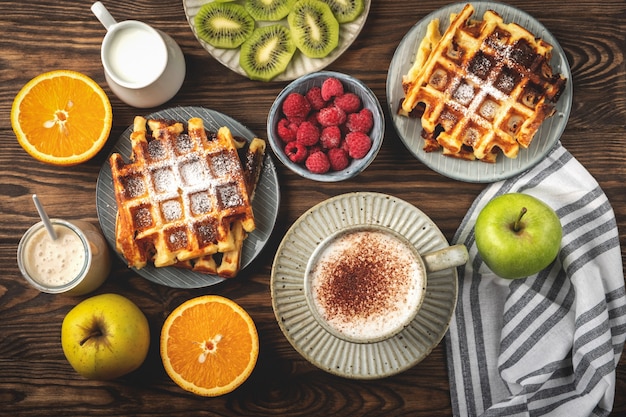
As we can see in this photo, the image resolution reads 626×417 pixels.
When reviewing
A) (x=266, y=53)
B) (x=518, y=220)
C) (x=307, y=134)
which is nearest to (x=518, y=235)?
(x=518, y=220)

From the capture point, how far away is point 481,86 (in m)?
2.21

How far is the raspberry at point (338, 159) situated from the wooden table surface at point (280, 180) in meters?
0.16

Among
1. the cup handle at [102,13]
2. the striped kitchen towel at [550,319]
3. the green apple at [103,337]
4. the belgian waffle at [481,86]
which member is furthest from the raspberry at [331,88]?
the green apple at [103,337]

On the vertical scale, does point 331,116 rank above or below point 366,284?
above

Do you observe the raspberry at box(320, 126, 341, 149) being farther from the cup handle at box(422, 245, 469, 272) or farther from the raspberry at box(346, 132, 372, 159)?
the cup handle at box(422, 245, 469, 272)

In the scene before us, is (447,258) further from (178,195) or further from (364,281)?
(178,195)

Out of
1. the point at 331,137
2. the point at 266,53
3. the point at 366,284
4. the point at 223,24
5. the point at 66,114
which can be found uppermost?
the point at 223,24

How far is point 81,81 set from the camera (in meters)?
2.25

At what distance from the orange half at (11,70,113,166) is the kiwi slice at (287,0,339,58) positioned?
721 millimetres

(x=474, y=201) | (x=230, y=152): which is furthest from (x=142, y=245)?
(x=474, y=201)

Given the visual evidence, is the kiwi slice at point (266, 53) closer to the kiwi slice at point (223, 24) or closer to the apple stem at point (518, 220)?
the kiwi slice at point (223, 24)

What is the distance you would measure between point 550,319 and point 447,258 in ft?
2.00

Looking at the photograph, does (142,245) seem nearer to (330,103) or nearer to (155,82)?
(155,82)

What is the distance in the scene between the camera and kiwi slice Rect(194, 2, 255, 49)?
2287mm
